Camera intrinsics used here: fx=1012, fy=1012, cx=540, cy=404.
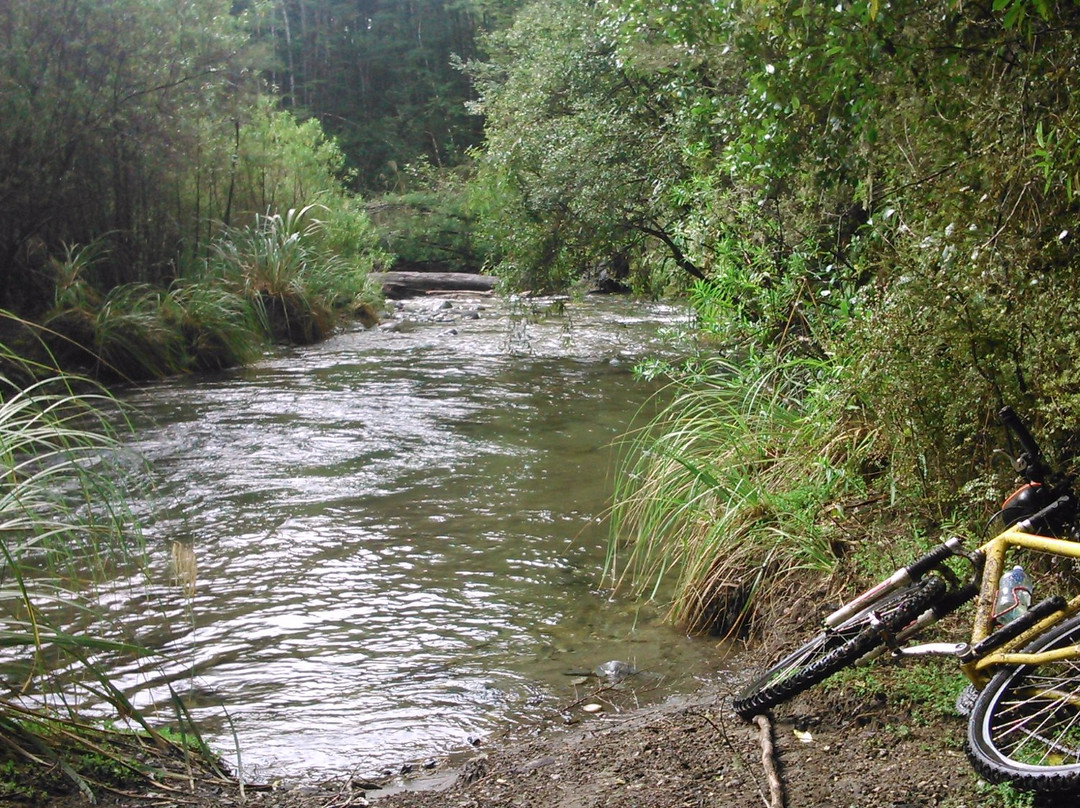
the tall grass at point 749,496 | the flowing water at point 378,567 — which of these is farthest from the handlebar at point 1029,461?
the flowing water at point 378,567

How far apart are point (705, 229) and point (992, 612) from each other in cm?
476

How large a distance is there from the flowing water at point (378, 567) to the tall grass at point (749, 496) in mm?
291

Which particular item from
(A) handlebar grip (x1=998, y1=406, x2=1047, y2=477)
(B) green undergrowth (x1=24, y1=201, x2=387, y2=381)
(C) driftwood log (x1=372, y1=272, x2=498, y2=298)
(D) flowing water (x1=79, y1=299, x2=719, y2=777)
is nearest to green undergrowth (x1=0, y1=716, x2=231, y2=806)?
(D) flowing water (x1=79, y1=299, x2=719, y2=777)

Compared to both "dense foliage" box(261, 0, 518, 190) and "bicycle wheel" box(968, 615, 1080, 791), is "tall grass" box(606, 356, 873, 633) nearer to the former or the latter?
"bicycle wheel" box(968, 615, 1080, 791)

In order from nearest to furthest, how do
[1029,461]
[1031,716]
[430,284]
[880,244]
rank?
[1031,716], [1029,461], [880,244], [430,284]

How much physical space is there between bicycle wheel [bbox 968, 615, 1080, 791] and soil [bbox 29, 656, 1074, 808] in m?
0.14

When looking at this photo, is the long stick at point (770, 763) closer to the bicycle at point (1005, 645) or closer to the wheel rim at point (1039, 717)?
the bicycle at point (1005, 645)

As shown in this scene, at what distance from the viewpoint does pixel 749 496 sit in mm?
5195

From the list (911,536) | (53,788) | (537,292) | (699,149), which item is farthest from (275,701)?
(537,292)

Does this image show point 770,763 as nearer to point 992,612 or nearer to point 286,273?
point 992,612

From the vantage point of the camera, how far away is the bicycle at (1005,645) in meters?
2.69

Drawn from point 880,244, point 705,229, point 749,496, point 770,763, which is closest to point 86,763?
point 770,763

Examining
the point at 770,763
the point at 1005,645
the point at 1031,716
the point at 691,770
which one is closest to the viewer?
the point at 1031,716

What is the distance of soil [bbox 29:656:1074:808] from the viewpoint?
9.94ft
